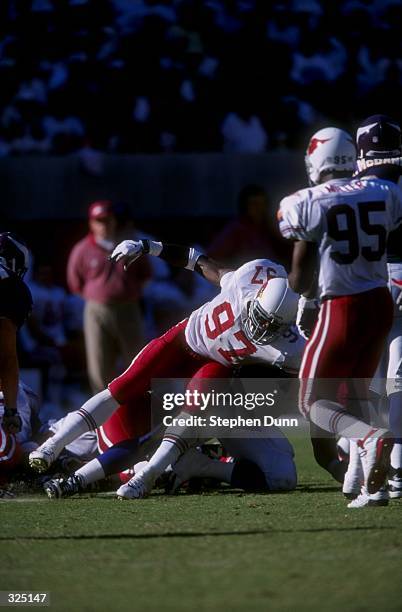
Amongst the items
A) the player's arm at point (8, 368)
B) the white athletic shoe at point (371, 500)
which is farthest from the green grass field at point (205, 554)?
the player's arm at point (8, 368)

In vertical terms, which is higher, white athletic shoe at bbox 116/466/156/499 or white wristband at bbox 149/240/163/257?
Result: white wristband at bbox 149/240/163/257

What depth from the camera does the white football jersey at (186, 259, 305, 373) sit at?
568 centimetres

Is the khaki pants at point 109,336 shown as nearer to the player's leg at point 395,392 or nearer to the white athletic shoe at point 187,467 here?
the white athletic shoe at point 187,467

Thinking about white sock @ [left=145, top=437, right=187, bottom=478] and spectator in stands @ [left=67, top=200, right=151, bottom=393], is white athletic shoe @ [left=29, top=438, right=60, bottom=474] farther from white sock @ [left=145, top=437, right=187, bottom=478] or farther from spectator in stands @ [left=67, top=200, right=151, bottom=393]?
spectator in stands @ [left=67, top=200, right=151, bottom=393]

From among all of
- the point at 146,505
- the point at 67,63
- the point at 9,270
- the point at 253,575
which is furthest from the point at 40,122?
the point at 253,575

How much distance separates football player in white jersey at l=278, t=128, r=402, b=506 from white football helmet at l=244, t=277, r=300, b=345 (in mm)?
434

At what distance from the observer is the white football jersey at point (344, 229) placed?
16.0 ft

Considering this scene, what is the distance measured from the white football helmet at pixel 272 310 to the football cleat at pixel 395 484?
813 millimetres

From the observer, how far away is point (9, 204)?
38.3 ft

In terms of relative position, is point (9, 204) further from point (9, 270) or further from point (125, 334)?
point (9, 270)

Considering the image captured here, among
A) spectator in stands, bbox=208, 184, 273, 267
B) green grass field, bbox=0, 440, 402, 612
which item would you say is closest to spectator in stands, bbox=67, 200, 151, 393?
spectator in stands, bbox=208, 184, 273, 267

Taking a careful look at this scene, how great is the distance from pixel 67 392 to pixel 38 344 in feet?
1.71

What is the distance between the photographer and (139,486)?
18.0 feet

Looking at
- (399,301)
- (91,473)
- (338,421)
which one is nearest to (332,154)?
(399,301)
